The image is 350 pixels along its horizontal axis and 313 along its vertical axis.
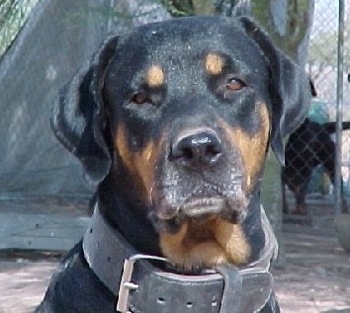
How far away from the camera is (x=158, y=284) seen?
3867 millimetres

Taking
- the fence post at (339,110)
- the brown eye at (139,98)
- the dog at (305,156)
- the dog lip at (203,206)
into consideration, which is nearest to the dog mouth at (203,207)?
the dog lip at (203,206)

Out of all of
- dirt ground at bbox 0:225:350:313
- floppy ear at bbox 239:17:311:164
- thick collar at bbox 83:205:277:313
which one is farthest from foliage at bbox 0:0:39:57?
thick collar at bbox 83:205:277:313

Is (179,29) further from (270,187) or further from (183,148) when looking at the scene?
(270,187)

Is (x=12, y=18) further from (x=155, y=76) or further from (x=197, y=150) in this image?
(x=197, y=150)

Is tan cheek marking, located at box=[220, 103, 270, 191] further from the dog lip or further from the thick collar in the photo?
the thick collar

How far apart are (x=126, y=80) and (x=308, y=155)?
868 centimetres

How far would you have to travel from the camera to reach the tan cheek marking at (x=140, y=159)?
397cm

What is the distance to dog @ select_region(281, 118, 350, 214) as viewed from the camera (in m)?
12.4

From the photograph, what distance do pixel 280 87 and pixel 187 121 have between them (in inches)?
20.8

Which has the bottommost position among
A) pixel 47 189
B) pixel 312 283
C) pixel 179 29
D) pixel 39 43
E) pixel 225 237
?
pixel 47 189

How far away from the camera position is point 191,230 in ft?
13.4

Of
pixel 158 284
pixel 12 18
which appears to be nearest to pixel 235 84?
pixel 158 284

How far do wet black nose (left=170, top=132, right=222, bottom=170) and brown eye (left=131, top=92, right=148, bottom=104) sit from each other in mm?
314

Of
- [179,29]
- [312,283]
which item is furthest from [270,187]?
[179,29]
